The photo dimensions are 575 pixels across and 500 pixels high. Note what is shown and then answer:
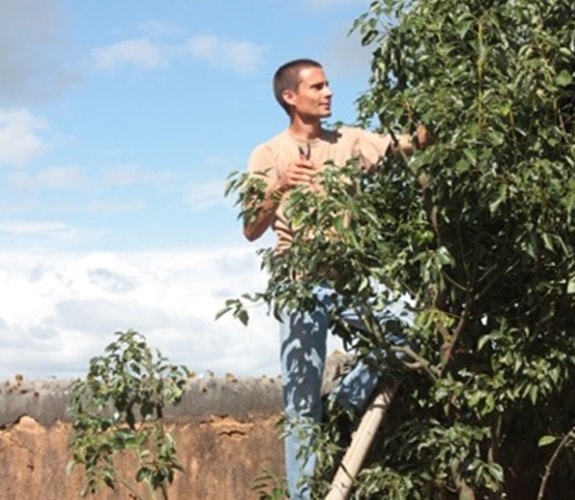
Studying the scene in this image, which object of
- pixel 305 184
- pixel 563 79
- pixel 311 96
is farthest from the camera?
pixel 311 96

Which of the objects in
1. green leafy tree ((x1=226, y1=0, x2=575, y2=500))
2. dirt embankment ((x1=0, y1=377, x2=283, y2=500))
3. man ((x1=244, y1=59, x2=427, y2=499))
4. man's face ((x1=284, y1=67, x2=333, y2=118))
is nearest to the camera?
green leafy tree ((x1=226, y1=0, x2=575, y2=500))

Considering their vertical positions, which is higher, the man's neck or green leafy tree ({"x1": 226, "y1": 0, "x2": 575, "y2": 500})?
the man's neck

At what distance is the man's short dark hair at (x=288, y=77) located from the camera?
6.02 meters

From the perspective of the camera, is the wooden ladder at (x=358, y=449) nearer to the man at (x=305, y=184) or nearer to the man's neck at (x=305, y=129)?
the man at (x=305, y=184)

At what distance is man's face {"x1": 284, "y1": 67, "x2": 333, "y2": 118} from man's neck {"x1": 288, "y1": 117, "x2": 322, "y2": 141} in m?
0.03

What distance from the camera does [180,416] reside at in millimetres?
7098

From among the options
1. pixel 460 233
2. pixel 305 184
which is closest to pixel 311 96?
pixel 305 184

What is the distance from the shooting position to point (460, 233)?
5590 mm

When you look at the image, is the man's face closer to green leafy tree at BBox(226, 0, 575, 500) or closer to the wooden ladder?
green leafy tree at BBox(226, 0, 575, 500)

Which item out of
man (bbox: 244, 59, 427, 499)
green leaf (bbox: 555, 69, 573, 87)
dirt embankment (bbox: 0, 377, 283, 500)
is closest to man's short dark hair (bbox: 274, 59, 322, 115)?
man (bbox: 244, 59, 427, 499)

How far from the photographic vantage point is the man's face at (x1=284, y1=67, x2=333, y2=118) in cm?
599

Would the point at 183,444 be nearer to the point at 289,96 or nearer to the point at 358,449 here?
the point at 358,449

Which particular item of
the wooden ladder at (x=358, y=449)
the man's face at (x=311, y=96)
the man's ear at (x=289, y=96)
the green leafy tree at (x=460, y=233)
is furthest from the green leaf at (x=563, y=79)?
the wooden ladder at (x=358, y=449)

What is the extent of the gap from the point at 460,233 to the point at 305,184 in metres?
0.61
